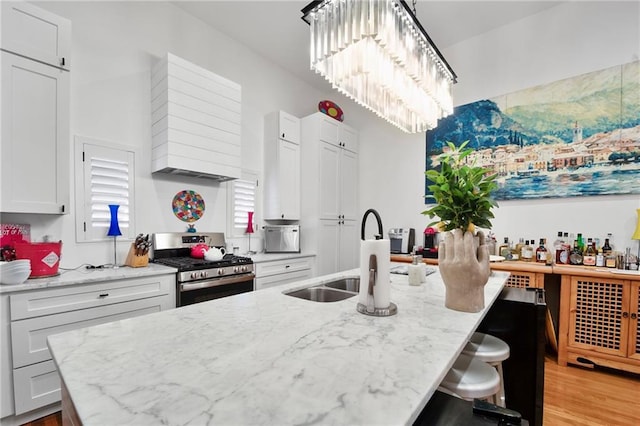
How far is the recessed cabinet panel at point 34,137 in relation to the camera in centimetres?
182

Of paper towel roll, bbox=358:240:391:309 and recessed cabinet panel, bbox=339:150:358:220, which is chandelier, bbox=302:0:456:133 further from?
recessed cabinet panel, bbox=339:150:358:220

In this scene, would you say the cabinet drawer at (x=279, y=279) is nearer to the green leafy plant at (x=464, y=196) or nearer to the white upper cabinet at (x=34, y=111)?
the white upper cabinet at (x=34, y=111)

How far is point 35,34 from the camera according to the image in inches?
76.0

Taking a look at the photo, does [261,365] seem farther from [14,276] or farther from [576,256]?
[576,256]

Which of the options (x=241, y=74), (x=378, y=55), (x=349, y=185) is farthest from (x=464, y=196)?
(x=241, y=74)

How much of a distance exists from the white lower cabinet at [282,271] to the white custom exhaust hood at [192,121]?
1036 mm

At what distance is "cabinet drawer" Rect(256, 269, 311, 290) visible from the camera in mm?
3059

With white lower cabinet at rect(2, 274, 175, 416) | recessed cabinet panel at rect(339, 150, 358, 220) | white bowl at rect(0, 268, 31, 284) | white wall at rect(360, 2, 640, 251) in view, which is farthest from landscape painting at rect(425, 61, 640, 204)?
white bowl at rect(0, 268, 31, 284)

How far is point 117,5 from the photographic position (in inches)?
104

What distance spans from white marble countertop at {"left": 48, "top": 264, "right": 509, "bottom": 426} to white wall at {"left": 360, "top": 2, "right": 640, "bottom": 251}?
2.59 meters

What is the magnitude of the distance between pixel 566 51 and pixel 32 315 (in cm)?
491

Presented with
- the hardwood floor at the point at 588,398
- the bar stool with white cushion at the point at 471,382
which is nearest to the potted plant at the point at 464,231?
the bar stool with white cushion at the point at 471,382

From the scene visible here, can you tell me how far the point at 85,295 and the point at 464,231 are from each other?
229 centimetres

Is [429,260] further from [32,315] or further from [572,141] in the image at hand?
[32,315]
